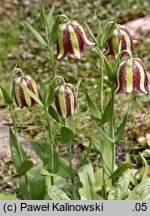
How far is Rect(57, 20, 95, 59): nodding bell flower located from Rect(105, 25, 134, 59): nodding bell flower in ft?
0.25

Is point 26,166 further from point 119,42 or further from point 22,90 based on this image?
point 119,42

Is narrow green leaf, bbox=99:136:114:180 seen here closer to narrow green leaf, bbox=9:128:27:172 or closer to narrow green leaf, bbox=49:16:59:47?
narrow green leaf, bbox=9:128:27:172

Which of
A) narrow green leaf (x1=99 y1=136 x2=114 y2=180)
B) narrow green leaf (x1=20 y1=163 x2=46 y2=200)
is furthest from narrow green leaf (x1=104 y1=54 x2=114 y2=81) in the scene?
narrow green leaf (x1=20 y1=163 x2=46 y2=200)

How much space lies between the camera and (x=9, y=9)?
436 centimetres

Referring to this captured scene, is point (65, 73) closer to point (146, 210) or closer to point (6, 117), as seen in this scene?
point (6, 117)

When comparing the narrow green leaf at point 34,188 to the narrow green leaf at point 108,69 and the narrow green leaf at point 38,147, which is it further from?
the narrow green leaf at point 108,69

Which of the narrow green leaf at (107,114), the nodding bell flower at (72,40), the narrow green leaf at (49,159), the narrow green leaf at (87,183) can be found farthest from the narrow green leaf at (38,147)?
the nodding bell flower at (72,40)

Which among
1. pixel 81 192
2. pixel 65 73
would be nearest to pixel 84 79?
pixel 65 73

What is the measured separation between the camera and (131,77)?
1796 millimetres

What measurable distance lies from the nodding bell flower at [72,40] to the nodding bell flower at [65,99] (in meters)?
0.11

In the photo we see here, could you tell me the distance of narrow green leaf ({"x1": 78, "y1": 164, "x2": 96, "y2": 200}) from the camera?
79.7 inches

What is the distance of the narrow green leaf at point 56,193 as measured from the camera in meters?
1.97

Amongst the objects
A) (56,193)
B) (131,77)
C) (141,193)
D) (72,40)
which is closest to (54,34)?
(72,40)

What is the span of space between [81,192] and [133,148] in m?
0.75
